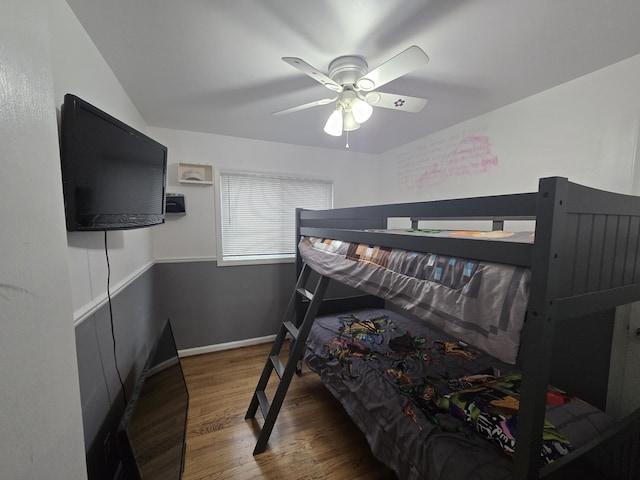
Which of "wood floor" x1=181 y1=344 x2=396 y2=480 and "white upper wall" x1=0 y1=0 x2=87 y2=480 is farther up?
"white upper wall" x1=0 y1=0 x2=87 y2=480

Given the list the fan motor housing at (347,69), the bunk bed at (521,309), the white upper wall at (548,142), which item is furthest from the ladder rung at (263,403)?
the white upper wall at (548,142)

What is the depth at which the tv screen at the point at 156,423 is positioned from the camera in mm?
950

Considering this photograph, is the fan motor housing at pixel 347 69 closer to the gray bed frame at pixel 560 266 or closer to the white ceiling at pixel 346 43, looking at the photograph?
the white ceiling at pixel 346 43

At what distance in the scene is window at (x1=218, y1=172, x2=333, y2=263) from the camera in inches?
111

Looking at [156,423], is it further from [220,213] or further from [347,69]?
[347,69]

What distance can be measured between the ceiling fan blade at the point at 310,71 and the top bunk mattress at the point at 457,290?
3.02 ft

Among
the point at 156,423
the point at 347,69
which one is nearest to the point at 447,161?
the point at 347,69

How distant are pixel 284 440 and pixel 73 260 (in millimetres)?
1632

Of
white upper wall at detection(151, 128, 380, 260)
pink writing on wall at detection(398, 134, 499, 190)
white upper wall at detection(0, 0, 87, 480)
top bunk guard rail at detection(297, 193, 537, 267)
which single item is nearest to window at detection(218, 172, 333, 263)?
white upper wall at detection(151, 128, 380, 260)

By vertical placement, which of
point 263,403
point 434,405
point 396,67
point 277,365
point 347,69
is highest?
point 347,69

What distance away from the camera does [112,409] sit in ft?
4.17

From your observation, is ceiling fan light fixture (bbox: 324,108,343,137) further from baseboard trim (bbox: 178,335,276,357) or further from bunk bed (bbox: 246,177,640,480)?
baseboard trim (bbox: 178,335,276,357)

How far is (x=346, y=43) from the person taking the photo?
128cm

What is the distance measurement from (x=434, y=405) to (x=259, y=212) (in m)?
2.44
